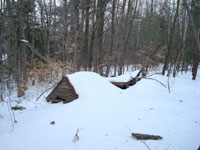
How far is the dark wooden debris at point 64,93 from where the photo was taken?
393 cm

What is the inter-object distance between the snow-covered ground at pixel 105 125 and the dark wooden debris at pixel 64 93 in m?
0.17

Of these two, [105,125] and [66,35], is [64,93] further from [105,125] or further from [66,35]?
[66,35]

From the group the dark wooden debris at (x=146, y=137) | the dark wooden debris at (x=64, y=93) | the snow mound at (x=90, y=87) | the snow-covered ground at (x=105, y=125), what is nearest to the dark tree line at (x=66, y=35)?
the dark wooden debris at (x=64, y=93)

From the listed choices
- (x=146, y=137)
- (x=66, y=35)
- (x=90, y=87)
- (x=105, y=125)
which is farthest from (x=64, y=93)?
(x=66, y=35)

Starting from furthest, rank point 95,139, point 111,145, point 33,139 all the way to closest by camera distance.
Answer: point 33,139 < point 95,139 < point 111,145

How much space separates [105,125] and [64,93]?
2014mm

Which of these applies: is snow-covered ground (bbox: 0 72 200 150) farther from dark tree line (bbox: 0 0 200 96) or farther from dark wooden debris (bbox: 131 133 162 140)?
dark tree line (bbox: 0 0 200 96)

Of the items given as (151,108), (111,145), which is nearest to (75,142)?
(111,145)

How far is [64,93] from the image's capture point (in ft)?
13.4

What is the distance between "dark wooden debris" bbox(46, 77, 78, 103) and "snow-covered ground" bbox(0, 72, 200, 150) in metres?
0.17

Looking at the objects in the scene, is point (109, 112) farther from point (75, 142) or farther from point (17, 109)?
point (17, 109)

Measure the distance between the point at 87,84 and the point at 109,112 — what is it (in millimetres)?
1453

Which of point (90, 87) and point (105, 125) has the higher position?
point (90, 87)

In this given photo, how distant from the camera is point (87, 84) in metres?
4.22
